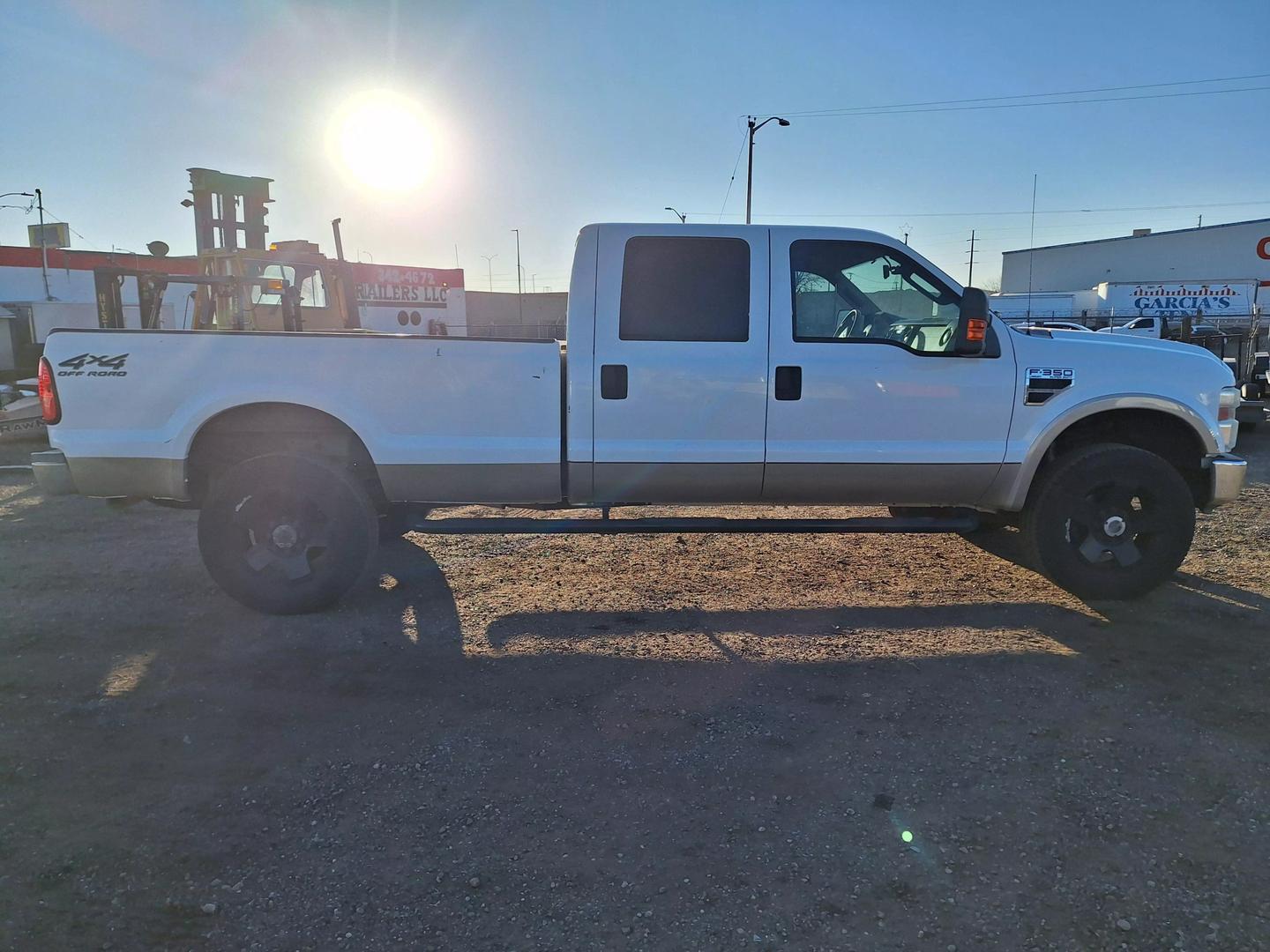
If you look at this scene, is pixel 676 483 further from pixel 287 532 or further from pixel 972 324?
pixel 287 532

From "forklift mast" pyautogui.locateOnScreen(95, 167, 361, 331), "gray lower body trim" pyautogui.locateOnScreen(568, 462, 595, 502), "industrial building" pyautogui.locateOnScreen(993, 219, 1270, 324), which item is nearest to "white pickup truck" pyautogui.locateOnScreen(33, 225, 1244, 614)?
"gray lower body trim" pyautogui.locateOnScreen(568, 462, 595, 502)

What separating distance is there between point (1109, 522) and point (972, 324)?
1.53 metres

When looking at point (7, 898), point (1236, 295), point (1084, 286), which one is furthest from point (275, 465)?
point (1084, 286)

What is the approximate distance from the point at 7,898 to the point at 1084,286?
66.6 meters

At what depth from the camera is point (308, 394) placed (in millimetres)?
4582

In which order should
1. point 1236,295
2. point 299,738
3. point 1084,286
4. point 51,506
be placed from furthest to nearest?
point 1084,286 < point 1236,295 < point 51,506 < point 299,738

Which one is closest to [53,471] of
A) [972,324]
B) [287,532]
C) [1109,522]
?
[287,532]

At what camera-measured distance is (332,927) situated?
7.70 ft

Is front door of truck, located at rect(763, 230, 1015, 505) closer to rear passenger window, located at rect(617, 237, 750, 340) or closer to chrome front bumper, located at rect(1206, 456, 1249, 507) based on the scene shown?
rear passenger window, located at rect(617, 237, 750, 340)

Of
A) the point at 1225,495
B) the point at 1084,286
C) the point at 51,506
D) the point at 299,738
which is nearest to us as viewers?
the point at 299,738

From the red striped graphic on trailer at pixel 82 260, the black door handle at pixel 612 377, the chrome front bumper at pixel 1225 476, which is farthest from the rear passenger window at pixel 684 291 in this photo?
the red striped graphic on trailer at pixel 82 260

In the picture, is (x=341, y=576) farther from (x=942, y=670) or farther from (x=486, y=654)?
(x=942, y=670)

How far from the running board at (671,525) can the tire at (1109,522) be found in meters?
0.45

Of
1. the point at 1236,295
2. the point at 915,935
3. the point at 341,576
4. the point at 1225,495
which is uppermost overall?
the point at 1236,295
